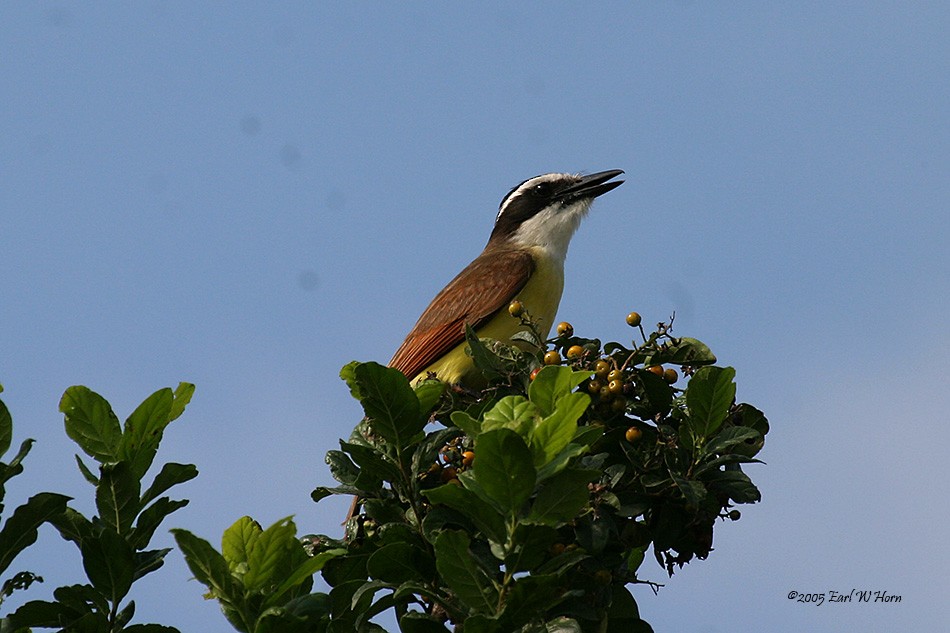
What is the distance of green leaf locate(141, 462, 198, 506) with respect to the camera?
3.43m

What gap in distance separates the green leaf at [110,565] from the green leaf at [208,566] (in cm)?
20

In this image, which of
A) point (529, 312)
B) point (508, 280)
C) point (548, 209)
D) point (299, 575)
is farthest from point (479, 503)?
point (548, 209)

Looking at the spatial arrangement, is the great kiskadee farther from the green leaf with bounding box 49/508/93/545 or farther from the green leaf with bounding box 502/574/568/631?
the green leaf with bounding box 502/574/568/631

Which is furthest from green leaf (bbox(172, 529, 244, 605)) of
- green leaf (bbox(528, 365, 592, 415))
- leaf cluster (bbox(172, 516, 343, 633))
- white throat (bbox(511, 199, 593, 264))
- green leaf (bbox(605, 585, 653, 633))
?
white throat (bbox(511, 199, 593, 264))

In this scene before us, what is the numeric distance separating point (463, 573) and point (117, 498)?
3.33ft

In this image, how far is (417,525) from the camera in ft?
11.5

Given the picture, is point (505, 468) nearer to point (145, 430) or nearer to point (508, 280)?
point (145, 430)

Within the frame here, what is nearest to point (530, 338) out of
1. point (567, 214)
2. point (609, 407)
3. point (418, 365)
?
point (609, 407)

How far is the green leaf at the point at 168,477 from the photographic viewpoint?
3.43 meters

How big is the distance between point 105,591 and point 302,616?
1.75 ft

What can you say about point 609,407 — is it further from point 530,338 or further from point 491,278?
point 491,278

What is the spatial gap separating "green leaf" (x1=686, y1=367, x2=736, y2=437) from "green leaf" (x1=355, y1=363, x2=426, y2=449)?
0.79m

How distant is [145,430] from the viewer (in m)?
3.45

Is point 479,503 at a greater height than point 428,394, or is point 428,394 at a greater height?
point 428,394
